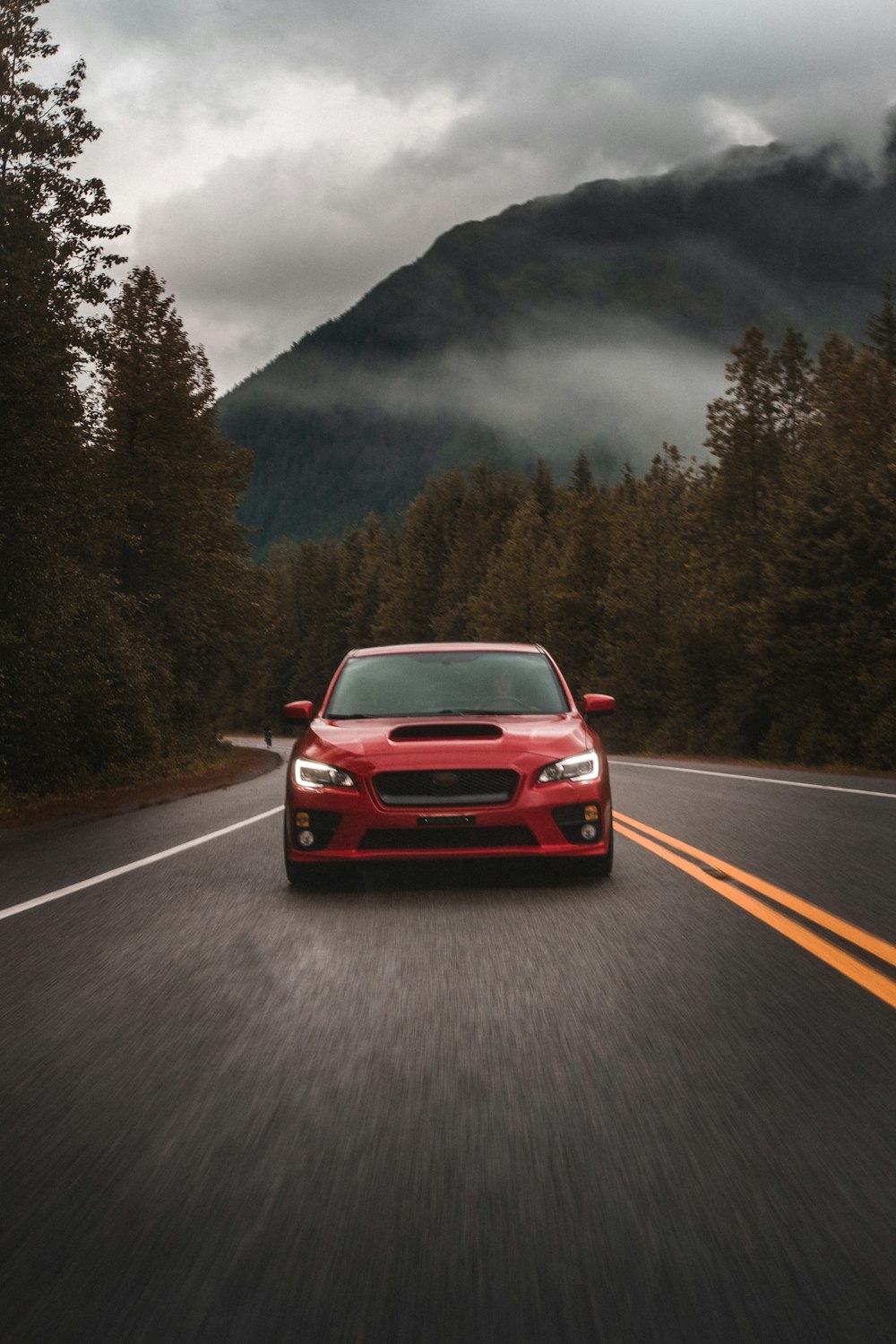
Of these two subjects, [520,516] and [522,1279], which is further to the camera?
[520,516]

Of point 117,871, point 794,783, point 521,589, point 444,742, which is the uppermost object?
point 521,589

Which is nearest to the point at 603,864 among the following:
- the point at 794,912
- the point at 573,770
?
the point at 573,770

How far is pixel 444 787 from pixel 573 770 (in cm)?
87

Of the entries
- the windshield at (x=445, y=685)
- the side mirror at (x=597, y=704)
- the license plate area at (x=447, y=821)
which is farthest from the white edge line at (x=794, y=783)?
the license plate area at (x=447, y=821)

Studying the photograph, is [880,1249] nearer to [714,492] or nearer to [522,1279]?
[522,1279]

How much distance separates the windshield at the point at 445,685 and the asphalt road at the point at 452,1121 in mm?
1899

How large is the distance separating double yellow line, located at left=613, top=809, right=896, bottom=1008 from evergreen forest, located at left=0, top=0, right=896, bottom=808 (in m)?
12.5

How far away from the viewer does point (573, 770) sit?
27.6ft

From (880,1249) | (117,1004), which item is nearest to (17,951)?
(117,1004)

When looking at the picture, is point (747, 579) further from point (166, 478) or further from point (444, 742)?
point (444, 742)

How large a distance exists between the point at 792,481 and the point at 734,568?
13.8m

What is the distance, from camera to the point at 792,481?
35875 mm

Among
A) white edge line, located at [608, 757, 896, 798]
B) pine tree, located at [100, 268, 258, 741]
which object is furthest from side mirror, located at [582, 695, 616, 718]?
pine tree, located at [100, 268, 258, 741]

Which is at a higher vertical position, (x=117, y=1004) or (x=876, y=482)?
(x=876, y=482)
